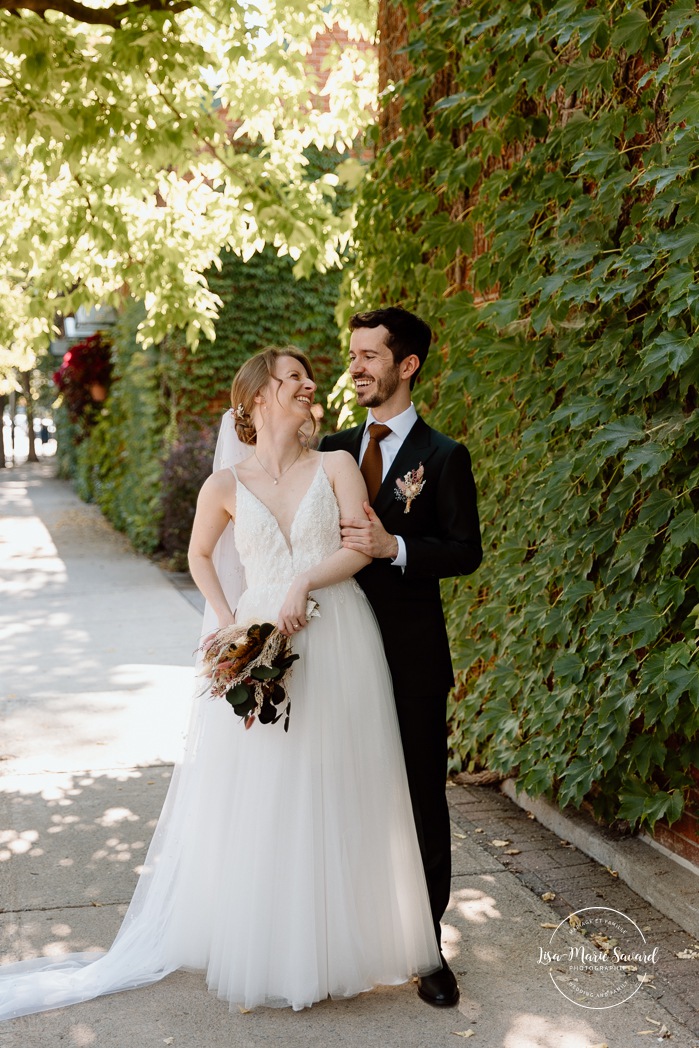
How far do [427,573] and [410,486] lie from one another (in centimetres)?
30

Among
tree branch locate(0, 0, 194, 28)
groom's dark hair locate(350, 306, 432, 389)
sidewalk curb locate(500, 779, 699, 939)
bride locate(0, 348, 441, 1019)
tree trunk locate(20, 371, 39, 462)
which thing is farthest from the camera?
tree trunk locate(20, 371, 39, 462)

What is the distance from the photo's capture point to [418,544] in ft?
11.4

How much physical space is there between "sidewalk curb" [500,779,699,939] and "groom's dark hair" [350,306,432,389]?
2210 mm

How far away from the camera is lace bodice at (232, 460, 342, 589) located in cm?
347

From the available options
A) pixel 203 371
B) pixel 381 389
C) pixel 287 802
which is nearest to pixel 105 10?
pixel 381 389

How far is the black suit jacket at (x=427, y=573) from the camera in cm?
355

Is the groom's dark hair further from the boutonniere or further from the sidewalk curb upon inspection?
the sidewalk curb

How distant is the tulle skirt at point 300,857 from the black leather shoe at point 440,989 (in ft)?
0.16

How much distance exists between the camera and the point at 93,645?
29.4 ft

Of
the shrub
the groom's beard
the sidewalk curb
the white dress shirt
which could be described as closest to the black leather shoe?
the sidewalk curb

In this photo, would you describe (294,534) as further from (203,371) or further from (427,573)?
(203,371)

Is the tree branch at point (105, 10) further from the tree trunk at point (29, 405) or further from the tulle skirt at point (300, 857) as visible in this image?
the tree trunk at point (29, 405)

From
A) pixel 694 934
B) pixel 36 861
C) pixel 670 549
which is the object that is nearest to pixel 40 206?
pixel 36 861

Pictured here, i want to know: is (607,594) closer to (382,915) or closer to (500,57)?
(382,915)
